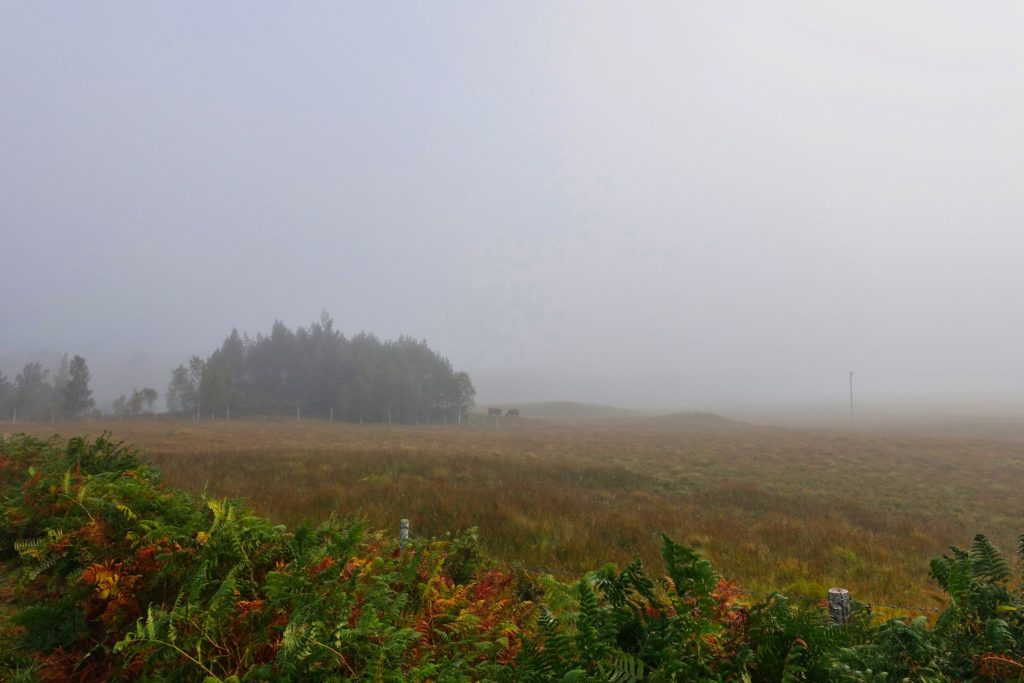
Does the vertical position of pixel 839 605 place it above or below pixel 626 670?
below

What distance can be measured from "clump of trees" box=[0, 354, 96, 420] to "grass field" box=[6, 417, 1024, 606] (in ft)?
190

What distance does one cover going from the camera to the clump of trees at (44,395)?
59062 mm

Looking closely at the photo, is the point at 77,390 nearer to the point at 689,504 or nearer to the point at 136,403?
the point at 136,403

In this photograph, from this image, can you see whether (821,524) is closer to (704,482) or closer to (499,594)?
(704,482)

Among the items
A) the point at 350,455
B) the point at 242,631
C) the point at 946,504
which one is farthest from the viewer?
the point at 350,455

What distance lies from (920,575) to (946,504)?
953 cm

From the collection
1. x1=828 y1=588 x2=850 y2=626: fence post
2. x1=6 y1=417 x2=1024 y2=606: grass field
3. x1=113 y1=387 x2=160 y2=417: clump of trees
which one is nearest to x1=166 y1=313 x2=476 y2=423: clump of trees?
x1=113 y1=387 x2=160 y2=417: clump of trees

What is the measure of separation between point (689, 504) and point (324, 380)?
205 feet

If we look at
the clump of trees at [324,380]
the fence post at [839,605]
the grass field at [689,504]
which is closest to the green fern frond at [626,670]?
the fence post at [839,605]

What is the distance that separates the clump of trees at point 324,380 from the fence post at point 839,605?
212 feet

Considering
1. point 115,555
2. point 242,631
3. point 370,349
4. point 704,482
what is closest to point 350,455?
point 704,482

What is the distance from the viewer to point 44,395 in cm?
7569

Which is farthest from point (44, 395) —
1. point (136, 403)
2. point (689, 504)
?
point (689, 504)

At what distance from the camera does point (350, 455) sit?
20.3 metres
